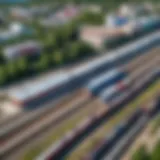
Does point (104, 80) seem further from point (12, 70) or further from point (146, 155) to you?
point (146, 155)

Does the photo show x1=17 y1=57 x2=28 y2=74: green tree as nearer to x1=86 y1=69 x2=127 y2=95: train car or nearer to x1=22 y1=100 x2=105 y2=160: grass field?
x1=86 y1=69 x2=127 y2=95: train car

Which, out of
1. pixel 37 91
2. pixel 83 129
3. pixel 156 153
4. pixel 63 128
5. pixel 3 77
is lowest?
pixel 156 153

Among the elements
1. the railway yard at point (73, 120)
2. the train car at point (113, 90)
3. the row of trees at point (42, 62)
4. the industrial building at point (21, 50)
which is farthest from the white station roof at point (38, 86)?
the industrial building at point (21, 50)

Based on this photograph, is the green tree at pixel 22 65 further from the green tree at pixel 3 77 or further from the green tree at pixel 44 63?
the green tree at pixel 3 77

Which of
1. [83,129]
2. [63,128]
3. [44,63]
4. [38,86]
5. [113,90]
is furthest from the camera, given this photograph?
[44,63]

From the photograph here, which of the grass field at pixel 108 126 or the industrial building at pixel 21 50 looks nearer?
the grass field at pixel 108 126

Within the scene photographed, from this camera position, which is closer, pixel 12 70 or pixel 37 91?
pixel 37 91

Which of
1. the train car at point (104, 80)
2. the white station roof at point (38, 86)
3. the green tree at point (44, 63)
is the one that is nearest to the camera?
the white station roof at point (38, 86)

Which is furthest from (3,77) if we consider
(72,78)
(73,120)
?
(73,120)
